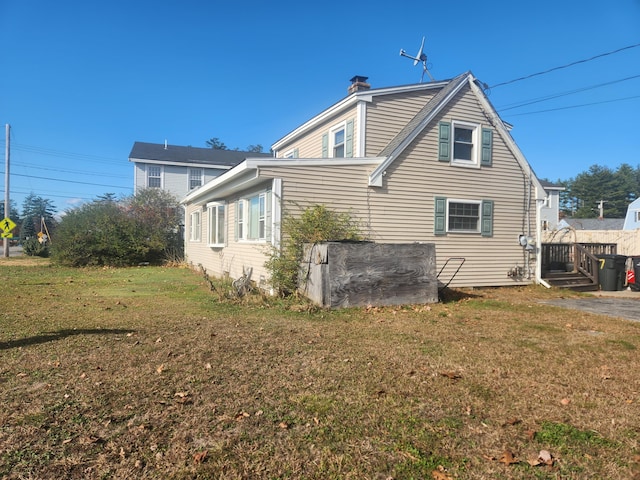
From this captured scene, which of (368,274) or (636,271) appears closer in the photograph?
(368,274)

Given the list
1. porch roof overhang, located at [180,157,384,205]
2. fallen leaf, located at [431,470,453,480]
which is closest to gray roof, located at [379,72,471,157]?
porch roof overhang, located at [180,157,384,205]

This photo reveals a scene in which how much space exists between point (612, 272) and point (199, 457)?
13.0 metres

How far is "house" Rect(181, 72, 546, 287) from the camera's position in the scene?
10039mm

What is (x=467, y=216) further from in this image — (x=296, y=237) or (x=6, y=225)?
(x=6, y=225)

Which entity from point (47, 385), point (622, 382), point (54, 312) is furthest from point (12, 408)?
point (622, 382)

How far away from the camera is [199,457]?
2541mm

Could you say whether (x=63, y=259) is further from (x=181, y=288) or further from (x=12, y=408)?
(x=12, y=408)

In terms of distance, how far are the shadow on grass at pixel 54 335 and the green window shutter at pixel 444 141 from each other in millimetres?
8867

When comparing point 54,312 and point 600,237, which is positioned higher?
point 600,237

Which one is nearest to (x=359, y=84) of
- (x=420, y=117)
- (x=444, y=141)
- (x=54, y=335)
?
→ (x=420, y=117)

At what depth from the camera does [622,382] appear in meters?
3.95

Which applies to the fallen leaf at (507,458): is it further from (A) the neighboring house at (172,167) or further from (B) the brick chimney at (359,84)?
(A) the neighboring house at (172,167)

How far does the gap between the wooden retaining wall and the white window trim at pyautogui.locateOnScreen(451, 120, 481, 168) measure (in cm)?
408

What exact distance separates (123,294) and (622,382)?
30.5 feet
